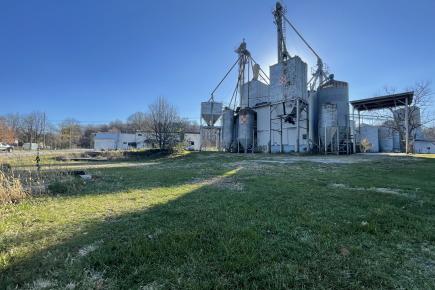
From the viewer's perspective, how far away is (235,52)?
3931 centimetres

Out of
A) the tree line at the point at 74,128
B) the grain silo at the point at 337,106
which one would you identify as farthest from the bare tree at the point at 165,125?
the grain silo at the point at 337,106

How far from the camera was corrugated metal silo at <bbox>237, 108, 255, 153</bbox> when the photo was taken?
32969 mm

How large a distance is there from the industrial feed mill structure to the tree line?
26.5 ft

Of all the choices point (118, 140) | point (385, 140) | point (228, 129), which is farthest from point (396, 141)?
point (118, 140)

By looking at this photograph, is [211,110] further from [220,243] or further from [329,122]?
[220,243]

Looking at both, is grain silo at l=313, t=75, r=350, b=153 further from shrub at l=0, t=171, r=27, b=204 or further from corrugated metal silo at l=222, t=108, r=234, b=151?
shrub at l=0, t=171, r=27, b=204

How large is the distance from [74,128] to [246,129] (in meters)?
56.7

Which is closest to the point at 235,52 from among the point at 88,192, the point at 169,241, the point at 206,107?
the point at 206,107

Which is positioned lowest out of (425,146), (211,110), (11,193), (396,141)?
(11,193)

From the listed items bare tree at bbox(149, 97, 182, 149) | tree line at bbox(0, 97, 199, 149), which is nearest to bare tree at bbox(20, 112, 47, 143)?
tree line at bbox(0, 97, 199, 149)

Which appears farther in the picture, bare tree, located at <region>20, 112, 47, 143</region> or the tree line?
bare tree, located at <region>20, 112, 47, 143</region>

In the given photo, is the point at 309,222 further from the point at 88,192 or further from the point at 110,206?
the point at 88,192

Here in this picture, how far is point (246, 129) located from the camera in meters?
33.1

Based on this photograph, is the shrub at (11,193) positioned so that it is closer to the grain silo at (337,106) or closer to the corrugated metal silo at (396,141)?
the grain silo at (337,106)
